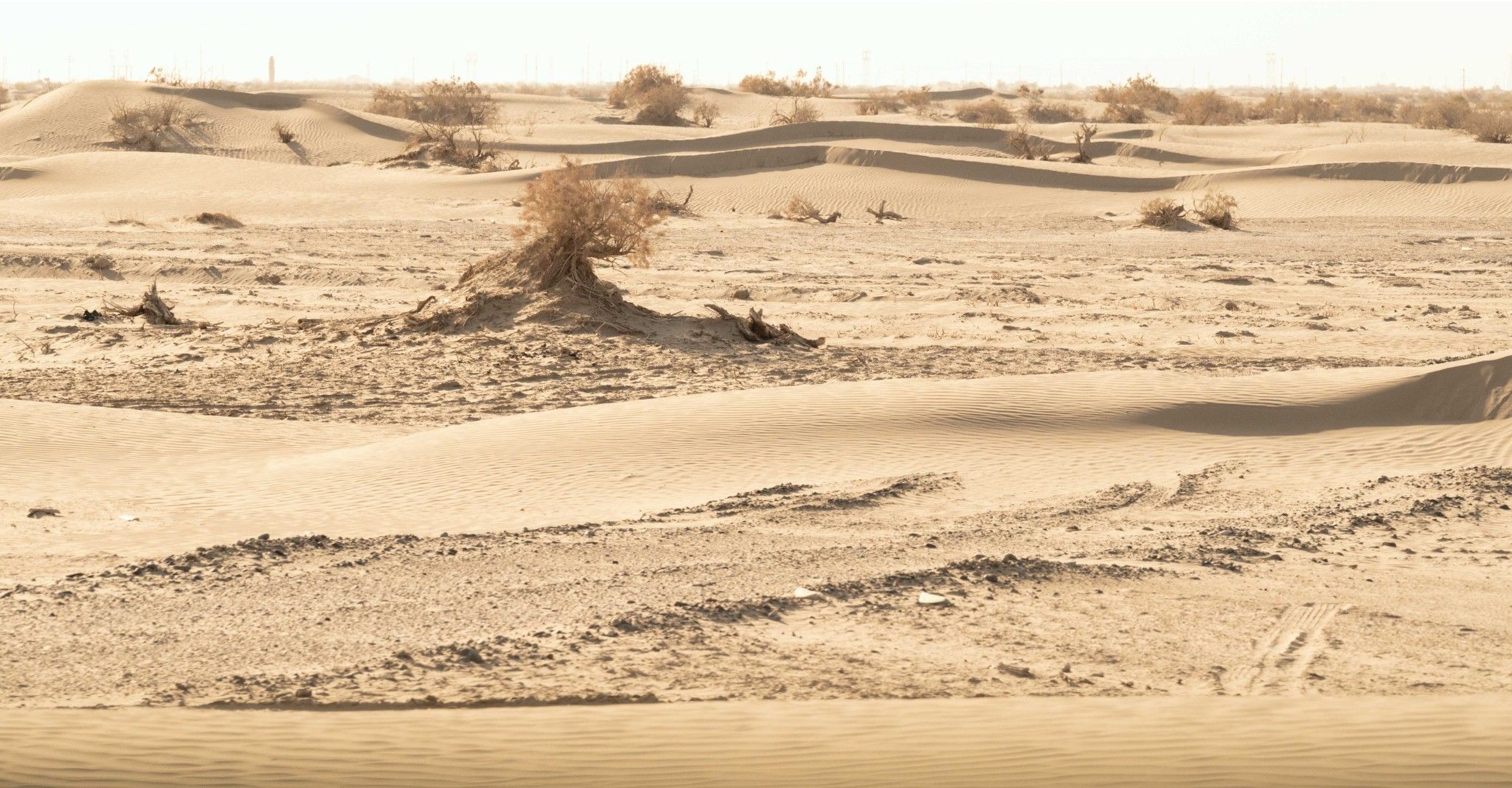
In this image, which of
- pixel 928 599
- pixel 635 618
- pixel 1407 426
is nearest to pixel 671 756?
pixel 635 618

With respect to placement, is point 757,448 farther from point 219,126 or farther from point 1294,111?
point 1294,111

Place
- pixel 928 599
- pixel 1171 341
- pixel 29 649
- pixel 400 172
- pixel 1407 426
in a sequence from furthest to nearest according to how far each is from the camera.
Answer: pixel 400 172 → pixel 1171 341 → pixel 1407 426 → pixel 928 599 → pixel 29 649

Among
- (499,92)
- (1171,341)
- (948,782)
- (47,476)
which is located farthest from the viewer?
(499,92)

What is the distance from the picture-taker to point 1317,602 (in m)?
6.57

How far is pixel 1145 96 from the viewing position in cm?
5706

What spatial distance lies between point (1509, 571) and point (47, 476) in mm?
8241

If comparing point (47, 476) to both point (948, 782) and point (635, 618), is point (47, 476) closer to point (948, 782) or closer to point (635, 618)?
point (635, 618)

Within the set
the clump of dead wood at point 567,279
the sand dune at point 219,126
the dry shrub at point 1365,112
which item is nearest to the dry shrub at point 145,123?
the sand dune at point 219,126

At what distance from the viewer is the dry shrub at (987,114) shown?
2010 inches

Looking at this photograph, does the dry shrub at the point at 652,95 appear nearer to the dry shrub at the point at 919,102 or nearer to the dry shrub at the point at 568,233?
the dry shrub at the point at 919,102

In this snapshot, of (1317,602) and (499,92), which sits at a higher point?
(499,92)

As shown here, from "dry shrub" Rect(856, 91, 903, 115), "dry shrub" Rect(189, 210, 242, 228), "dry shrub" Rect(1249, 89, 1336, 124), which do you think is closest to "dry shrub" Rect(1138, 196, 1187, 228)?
"dry shrub" Rect(189, 210, 242, 228)

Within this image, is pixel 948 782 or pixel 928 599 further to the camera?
pixel 928 599

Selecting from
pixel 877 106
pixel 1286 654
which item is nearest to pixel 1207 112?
pixel 877 106
